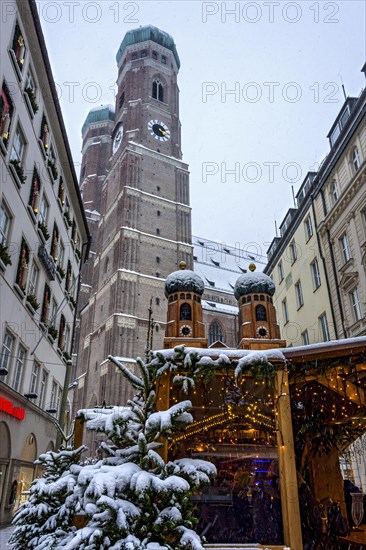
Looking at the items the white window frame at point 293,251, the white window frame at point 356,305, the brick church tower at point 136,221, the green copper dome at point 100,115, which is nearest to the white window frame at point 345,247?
the white window frame at point 356,305

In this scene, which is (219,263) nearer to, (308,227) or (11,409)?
(308,227)

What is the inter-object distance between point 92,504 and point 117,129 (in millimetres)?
62115

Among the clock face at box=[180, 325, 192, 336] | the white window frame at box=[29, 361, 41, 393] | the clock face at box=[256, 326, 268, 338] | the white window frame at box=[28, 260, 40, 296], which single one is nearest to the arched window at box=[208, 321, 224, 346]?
the clock face at box=[180, 325, 192, 336]

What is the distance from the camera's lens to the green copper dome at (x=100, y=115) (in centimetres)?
8038

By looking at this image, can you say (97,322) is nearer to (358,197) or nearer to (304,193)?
(304,193)

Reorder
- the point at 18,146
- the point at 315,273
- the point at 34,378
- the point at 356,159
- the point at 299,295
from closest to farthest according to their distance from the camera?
the point at 18,146, the point at 34,378, the point at 356,159, the point at 315,273, the point at 299,295

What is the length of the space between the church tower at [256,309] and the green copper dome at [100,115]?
214 feet

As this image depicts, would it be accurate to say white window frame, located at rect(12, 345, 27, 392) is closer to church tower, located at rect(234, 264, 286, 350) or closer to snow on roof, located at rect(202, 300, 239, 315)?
church tower, located at rect(234, 264, 286, 350)

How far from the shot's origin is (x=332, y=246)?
2284 cm

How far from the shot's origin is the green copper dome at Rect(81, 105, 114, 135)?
8038cm

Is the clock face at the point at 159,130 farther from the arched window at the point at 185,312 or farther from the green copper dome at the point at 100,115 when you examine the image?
the arched window at the point at 185,312

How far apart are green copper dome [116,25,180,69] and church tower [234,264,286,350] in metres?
54.7

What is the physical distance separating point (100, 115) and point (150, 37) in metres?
19.1

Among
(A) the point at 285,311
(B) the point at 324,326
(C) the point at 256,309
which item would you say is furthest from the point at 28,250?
(A) the point at 285,311
